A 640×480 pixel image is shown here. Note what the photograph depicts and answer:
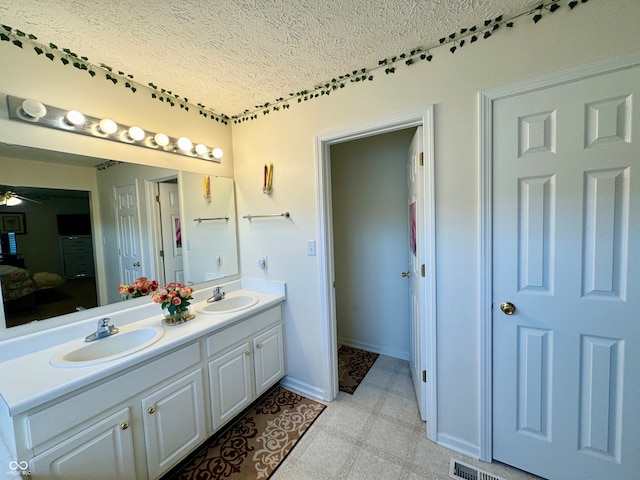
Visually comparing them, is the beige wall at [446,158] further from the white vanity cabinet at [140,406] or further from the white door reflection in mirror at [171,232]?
the white door reflection in mirror at [171,232]

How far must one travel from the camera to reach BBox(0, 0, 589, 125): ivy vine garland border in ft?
3.94

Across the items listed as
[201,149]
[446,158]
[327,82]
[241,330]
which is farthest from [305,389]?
[327,82]

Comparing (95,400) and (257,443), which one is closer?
(95,400)

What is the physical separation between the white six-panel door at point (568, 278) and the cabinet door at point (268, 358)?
1.51m

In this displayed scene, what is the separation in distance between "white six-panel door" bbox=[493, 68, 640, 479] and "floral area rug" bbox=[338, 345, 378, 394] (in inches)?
42.6

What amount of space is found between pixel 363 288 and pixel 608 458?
188 centimetres

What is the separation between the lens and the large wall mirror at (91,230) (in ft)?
4.22

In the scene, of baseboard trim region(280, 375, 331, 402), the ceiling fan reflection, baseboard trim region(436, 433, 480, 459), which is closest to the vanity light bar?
the ceiling fan reflection

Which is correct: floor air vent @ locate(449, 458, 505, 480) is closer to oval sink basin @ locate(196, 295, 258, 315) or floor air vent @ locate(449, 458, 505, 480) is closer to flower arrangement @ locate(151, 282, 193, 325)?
oval sink basin @ locate(196, 295, 258, 315)

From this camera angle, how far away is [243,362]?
1797 mm

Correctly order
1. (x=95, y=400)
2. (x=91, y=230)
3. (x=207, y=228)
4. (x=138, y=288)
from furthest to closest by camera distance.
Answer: (x=207, y=228) → (x=138, y=288) → (x=91, y=230) → (x=95, y=400)

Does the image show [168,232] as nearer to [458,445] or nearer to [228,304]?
[228,304]

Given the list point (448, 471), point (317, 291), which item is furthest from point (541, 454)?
point (317, 291)

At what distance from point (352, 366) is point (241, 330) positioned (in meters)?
1.28
